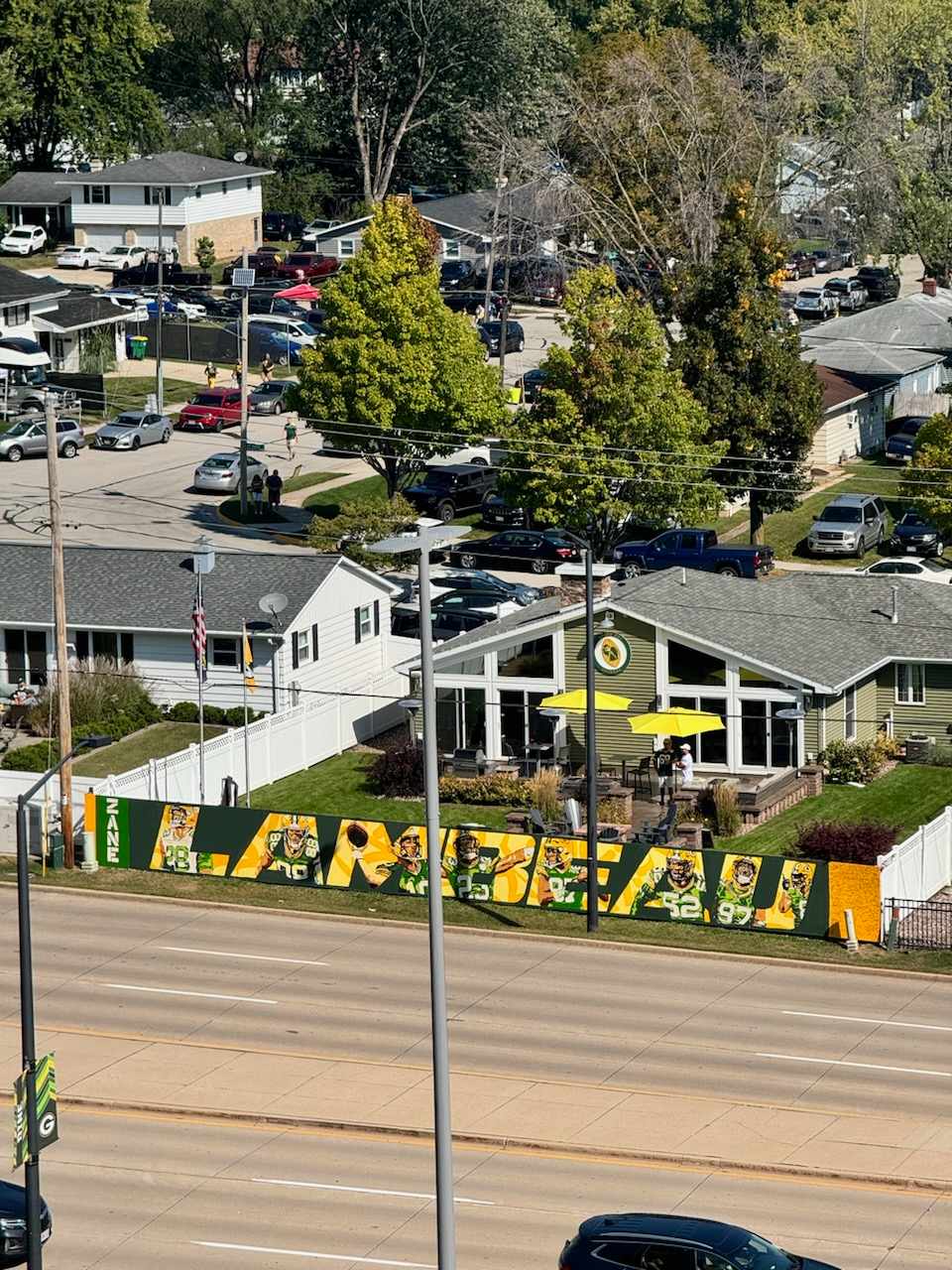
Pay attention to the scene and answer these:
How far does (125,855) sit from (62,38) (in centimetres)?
9427

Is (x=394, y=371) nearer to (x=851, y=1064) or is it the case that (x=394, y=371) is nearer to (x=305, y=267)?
(x=305, y=267)

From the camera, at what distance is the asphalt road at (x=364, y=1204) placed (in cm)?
3384

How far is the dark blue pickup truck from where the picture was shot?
260 ft

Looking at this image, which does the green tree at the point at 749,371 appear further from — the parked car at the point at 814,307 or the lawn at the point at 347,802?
the parked car at the point at 814,307

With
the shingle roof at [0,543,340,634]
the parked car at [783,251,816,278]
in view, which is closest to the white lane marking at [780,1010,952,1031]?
the shingle roof at [0,543,340,634]

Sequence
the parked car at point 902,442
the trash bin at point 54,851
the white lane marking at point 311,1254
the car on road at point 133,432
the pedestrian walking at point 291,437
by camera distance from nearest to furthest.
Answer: the white lane marking at point 311,1254 → the trash bin at point 54,851 → the parked car at point 902,442 → the pedestrian walking at point 291,437 → the car on road at point 133,432

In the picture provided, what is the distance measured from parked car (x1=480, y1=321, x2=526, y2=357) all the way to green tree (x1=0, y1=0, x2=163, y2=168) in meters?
35.4

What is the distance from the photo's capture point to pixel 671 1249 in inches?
1190

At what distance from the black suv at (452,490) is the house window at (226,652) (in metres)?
19.5

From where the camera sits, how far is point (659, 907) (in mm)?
52719

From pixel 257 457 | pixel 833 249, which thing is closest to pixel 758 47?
pixel 833 249

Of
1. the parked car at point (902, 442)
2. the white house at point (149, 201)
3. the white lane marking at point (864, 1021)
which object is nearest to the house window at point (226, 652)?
the white lane marking at point (864, 1021)

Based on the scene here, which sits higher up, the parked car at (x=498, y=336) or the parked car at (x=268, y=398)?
the parked car at (x=498, y=336)

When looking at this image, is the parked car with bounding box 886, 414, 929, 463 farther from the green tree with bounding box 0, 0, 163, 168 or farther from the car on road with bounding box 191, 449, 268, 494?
the green tree with bounding box 0, 0, 163, 168
